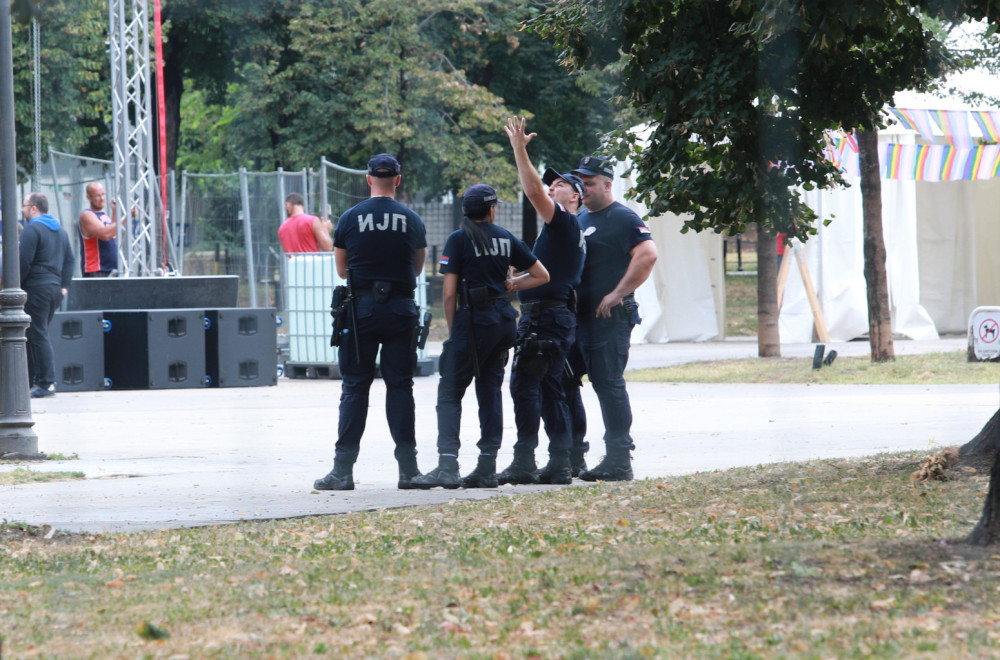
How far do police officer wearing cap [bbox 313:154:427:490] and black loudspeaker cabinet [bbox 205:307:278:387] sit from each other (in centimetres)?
775

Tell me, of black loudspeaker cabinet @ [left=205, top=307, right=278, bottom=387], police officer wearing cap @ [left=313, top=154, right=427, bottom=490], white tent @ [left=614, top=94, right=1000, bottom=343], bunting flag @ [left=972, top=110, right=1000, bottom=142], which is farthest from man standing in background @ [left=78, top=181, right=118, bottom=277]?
bunting flag @ [left=972, top=110, right=1000, bottom=142]

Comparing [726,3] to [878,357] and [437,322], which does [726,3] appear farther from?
[437,322]

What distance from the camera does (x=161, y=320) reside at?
15094mm

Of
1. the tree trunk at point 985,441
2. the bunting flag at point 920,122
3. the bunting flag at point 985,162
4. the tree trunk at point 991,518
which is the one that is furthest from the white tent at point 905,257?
the tree trunk at point 991,518

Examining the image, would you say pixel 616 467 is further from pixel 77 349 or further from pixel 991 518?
pixel 77 349

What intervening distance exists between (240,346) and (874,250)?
717 centimetres

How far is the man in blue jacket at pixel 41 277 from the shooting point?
13859 mm

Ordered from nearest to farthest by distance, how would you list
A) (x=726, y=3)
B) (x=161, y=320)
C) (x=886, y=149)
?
(x=726, y=3) → (x=161, y=320) → (x=886, y=149)

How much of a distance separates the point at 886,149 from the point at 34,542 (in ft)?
49.8

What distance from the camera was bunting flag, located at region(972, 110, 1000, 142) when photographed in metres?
20.0

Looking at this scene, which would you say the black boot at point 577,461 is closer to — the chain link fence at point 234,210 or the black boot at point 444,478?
the black boot at point 444,478

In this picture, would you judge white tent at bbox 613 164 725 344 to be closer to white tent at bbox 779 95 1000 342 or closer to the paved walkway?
white tent at bbox 779 95 1000 342

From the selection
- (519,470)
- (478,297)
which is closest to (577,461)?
(519,470)

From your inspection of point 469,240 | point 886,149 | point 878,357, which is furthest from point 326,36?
point 469,240
